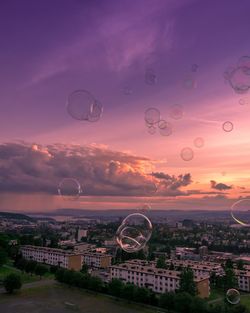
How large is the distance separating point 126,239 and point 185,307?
5.02 m

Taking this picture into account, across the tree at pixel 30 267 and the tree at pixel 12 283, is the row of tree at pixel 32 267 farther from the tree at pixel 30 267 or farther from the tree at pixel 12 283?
the tree at pixel 12 283

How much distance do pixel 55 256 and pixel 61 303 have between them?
12458 millimetres

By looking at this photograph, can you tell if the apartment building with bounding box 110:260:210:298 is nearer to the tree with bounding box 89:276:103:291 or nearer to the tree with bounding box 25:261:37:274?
the tree with bounding box 89:276:103:291

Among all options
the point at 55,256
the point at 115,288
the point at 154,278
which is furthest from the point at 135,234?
the point at 55,256

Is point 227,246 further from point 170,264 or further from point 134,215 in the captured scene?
point 134,215

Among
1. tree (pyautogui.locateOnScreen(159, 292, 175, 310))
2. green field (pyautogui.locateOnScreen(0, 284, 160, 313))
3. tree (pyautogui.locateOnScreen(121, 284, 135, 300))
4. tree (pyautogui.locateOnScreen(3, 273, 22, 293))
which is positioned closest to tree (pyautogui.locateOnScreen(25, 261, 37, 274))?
green field (pyautogui.locateOnScreen(0, 284, 160, 313))

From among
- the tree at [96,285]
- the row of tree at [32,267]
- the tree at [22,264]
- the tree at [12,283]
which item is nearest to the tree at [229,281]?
the tree at [96,285]

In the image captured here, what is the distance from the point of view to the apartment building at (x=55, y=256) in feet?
84.5

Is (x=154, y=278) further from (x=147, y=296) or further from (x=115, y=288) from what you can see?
(x=147, y=296)

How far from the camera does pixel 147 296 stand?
599 inches

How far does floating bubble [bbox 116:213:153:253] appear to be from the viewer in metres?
9.94

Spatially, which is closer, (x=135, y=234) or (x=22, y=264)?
(x=135, y=234)

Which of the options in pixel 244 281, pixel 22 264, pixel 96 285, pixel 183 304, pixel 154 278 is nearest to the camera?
pixel 183 304

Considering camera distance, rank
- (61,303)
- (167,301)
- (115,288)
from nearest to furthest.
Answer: (167,301), (61,303), (115,288)
